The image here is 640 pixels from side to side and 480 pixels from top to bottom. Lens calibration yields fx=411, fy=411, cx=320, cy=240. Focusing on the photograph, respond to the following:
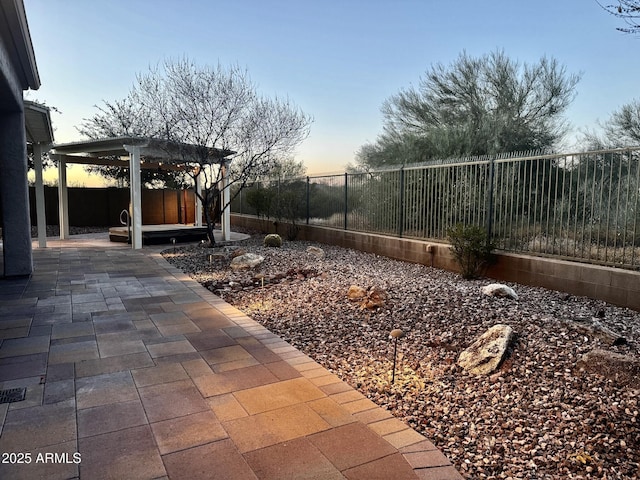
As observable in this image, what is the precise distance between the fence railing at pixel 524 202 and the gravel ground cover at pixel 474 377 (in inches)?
30.6

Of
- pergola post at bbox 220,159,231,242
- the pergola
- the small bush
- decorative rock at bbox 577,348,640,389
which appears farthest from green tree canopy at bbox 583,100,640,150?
decorative rock at bbox 577,348,640,389

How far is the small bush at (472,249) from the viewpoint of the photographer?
6281 mm

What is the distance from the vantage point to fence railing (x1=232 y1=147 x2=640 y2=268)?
4.95 metres

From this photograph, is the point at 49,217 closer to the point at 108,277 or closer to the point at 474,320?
the point at 108,277

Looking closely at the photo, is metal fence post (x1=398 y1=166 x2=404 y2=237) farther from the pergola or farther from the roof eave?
the roof eave

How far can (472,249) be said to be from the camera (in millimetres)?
6293

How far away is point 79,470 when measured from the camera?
6.54 feet

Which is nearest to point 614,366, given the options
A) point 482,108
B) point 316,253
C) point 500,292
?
point 500,292

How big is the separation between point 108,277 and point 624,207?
24.7 feet

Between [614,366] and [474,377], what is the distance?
93cm

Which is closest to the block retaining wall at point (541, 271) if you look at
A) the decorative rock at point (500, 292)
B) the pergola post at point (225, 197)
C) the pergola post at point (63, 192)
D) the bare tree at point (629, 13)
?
the decorative rock at point (500, 292)

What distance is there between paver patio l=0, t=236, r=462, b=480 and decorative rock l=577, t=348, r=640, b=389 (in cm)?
150

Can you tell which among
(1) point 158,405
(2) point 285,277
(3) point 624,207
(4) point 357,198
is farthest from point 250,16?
(1) point 158,405

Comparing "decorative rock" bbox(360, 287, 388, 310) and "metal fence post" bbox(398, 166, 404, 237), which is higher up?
"metal fence post" bbox(398, 166, 404, 237)
